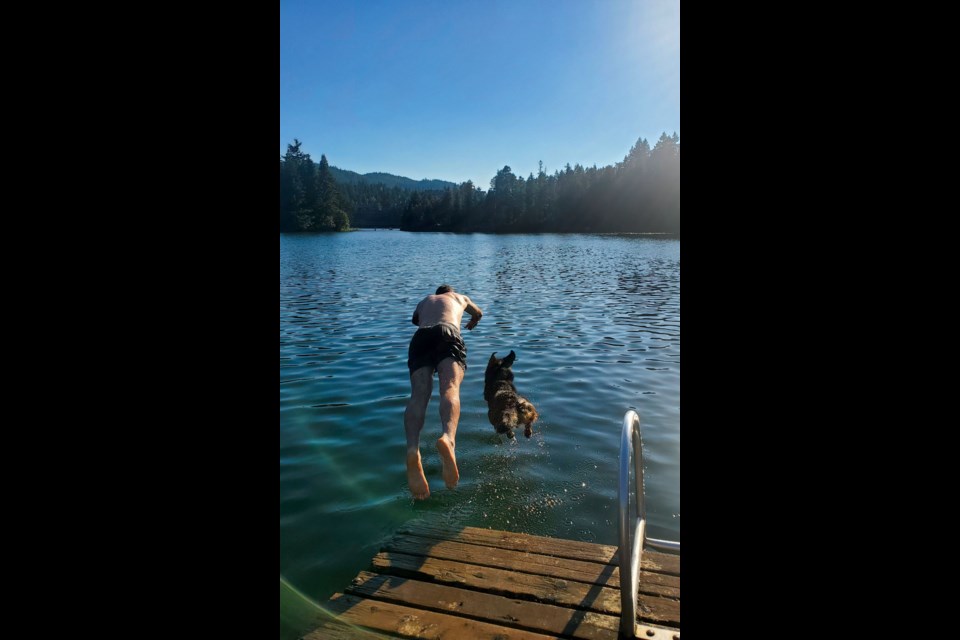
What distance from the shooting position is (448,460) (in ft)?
16.5

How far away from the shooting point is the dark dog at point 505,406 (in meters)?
6.74

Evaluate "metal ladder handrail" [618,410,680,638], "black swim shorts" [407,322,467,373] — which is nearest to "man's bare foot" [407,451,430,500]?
"black swim shorts" [407,322,467,373]

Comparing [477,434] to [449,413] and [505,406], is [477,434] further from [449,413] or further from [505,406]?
[449,413]

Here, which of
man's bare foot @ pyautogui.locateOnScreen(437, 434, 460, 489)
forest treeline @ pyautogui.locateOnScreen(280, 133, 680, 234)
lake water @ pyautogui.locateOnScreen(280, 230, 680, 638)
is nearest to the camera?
man's bare foot @ pyautogui.locateOnScreen(437, 434, 460, 489)

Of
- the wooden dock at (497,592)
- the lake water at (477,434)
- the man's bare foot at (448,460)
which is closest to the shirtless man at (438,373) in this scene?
the man's bare foot at (448,460)

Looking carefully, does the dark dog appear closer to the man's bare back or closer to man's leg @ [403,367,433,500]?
the man's bare back

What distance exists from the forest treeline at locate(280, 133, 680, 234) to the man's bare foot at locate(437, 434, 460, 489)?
93.4 metres

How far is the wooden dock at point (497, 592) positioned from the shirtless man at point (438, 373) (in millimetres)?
648

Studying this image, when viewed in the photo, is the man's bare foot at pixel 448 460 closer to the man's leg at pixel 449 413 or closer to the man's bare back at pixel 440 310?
the man's leg at pixel 449 413

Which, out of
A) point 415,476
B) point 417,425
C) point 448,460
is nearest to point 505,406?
point 417,425

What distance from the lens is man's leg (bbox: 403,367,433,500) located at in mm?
5027
